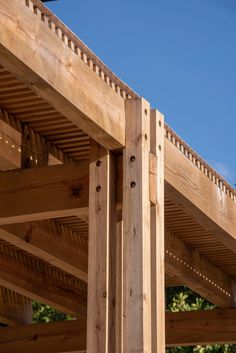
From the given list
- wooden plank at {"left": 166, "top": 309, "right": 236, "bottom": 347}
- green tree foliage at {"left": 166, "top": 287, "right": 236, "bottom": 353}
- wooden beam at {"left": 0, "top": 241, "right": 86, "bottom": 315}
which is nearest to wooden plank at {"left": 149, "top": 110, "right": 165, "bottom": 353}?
wooden beam at {"left": 0, "top": 241, "right": 86, "bottom": 315}

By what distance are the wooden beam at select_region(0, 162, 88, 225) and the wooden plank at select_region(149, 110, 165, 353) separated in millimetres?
562

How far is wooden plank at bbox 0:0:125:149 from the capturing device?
623 cm

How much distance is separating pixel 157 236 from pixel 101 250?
1.49 feet

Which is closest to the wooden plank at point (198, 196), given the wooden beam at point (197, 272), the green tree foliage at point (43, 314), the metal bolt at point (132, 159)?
the metal bolt at point (132, 159)

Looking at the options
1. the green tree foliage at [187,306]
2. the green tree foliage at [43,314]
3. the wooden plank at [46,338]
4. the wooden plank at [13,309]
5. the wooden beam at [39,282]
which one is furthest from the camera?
the green tree foliage at [43,314]

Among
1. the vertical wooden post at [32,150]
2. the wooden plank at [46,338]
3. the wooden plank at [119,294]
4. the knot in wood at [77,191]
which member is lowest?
the wooden plank at [119,294]

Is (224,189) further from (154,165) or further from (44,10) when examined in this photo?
(44,10)

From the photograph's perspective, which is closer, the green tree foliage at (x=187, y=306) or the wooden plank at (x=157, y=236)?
the wooden plank at (x=157, y=236)

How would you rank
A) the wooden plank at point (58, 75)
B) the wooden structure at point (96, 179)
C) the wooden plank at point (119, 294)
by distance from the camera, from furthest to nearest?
1. the wooden plank at point (119, 294)
2. the wooden structure at point (96, 179)
3. the wooden plank at point (58, 75)

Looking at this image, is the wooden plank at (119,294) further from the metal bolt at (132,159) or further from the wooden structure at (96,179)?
the metal bolt at (132,159)

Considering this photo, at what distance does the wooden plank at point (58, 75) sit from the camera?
6.23m

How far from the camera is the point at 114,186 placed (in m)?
7.59

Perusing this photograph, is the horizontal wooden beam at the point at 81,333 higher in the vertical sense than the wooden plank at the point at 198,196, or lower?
lower

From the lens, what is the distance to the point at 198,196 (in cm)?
880
